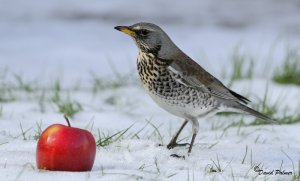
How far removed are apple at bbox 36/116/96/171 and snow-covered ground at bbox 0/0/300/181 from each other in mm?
90

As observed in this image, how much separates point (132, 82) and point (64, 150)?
400 centimetres

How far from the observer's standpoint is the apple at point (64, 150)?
4.33 metres

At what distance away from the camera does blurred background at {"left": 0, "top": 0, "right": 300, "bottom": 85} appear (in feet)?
31.0

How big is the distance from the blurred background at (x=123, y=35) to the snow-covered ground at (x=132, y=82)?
2 centimetres

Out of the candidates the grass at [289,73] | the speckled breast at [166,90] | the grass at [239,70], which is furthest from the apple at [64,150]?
the grass at [289,73]

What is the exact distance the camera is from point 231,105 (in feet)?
19.8

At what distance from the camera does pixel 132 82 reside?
8.30 m

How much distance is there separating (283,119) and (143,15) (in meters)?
5.72
